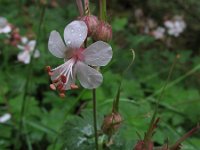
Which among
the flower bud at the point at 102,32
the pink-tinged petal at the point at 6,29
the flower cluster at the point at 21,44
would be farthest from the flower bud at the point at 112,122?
the flower cluster at the point at 21,44

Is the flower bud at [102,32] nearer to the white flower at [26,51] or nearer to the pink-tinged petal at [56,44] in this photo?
the pink-tinged petal at [56,44]

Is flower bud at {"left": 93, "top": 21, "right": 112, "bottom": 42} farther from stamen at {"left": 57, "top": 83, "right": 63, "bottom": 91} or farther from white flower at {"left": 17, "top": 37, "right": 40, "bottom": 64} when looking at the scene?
white flower at {"left": 17, "top": 37, "right": 40, "bottom": 64}

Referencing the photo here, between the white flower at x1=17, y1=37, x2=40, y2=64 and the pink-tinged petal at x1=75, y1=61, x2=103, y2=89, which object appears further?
the white flower at x1=17, y1=37, x2=40, y2=64

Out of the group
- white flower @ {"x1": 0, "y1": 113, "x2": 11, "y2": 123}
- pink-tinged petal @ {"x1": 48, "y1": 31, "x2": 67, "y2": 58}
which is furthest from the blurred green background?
pink-tinged petal @ {"x1": 48, "y1": 31, "x2": 67, "y2": 58}

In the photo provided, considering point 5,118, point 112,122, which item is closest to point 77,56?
point 112,122

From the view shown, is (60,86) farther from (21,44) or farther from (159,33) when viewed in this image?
(159,33)

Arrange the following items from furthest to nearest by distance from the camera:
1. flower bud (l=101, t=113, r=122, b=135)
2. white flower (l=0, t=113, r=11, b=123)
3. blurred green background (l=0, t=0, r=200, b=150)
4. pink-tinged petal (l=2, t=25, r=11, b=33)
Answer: white flower (l=0, t=113, r=11, b=123)
pink-tinged petal (l=2, t=25, r=11, b=33)
blurred green background (l=0, t=0, r=200, b=150)
flower bud (l=101, t=113, r=122, b=135)

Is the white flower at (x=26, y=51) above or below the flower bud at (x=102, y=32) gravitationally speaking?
below
